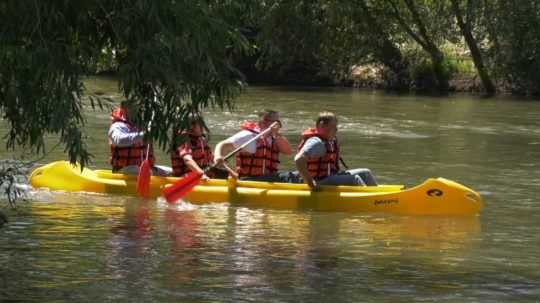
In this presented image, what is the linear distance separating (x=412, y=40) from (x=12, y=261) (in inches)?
1056

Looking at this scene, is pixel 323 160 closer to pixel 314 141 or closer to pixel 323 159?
pixel 323 159

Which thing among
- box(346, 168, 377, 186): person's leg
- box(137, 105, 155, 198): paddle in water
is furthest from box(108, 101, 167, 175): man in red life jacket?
box(346, 168, 377, 186): person's leg

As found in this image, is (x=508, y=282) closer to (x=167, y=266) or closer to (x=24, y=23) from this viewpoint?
(x=167, y=266)

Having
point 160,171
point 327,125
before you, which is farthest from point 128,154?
point 327,125

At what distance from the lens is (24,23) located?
6078mm

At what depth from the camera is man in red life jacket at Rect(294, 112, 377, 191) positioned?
1127cm

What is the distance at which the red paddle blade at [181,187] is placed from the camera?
11.7 metres

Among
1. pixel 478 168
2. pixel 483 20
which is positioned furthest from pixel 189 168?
pixel 483 20

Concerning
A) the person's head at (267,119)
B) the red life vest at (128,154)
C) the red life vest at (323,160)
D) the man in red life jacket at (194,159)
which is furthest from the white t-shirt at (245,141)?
the red life vest at (128,154)

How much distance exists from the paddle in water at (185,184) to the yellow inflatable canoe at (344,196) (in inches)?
5.1

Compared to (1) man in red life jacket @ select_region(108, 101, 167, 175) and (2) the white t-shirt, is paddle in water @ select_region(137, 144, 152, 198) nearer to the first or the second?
(1) man in red life jacket @ select_region(108, 101, 167, 175)

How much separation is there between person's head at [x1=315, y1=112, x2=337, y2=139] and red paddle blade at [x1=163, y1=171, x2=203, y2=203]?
4.36 ft

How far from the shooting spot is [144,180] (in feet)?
39.2

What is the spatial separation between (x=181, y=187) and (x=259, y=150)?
0.86 metres
